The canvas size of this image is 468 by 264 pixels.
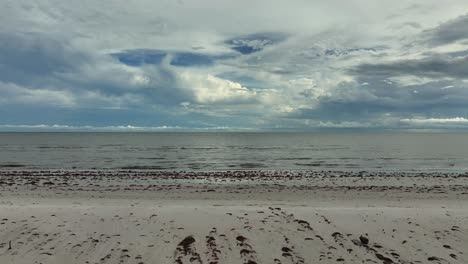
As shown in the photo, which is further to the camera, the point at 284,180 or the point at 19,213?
the point at 284,180

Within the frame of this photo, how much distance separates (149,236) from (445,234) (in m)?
8.50

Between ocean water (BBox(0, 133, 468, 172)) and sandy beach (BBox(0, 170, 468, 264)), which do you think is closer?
sandy beach (BBox(0, 170, 468, 264))

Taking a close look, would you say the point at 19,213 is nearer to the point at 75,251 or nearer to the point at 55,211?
the point at 55,211

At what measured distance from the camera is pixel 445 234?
10.5 metres

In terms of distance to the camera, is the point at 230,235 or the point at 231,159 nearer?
the point at 230,235

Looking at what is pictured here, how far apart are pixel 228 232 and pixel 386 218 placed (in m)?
5.36

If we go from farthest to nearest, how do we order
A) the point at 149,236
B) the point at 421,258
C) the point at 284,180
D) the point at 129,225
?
the point at 284,180, the point at 129,225, the point at 149,236, the point at 421,258

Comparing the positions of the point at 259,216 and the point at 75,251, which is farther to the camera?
the point at 259,216

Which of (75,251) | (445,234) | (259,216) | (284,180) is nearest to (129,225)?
(75,251)

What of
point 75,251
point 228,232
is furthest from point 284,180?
point 75,251

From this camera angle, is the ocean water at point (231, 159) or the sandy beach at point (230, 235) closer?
the sandy beach at point (230, 235)

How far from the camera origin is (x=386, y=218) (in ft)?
38.7

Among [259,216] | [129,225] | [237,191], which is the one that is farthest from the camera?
[237,191]

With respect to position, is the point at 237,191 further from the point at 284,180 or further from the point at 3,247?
the point at 3,247
